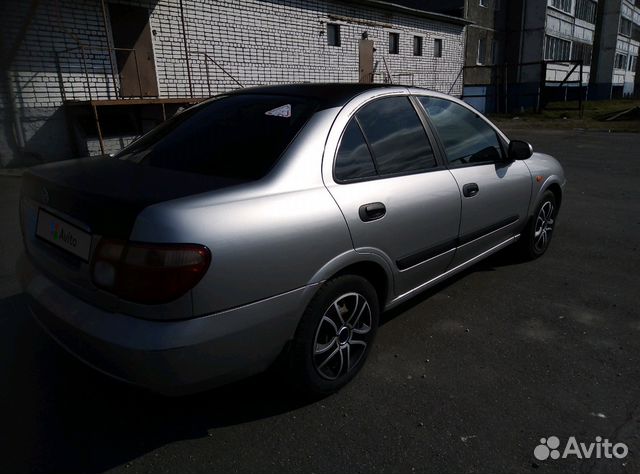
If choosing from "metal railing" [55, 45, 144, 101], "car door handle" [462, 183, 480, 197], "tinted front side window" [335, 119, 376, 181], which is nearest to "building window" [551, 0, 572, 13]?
"metal railing" [55, 45, 144, 101]

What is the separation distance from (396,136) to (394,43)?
19174 millimetres

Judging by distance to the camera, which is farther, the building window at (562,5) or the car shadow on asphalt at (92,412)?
the building window at (562,5)

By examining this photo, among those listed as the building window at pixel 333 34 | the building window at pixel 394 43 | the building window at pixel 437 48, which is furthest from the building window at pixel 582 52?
the building window at pixel 333 34

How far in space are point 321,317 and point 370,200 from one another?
0.66 metres

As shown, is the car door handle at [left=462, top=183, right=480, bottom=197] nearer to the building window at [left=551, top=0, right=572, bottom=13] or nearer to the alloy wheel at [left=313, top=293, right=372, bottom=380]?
the alloy wheel at [left=313, top=293, right=372, bottom=380]

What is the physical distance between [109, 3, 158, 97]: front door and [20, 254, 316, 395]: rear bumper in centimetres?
1090

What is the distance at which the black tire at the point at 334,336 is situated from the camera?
7.41 feet

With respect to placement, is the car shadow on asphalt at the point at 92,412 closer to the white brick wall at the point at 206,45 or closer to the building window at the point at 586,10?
the white brick wall at the point at 206,45

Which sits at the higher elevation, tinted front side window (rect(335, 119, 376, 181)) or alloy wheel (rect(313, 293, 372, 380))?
tinted front side window (rect(335, 119, 376, 181))

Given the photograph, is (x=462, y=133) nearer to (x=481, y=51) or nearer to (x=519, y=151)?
(x=519, y=151)

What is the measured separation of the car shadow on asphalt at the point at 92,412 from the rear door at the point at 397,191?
0.92m

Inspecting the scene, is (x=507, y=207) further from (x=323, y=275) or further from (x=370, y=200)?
(x=323, y=275)

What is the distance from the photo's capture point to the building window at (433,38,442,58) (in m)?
22.7

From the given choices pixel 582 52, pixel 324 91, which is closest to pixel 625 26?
pixel 582 52
